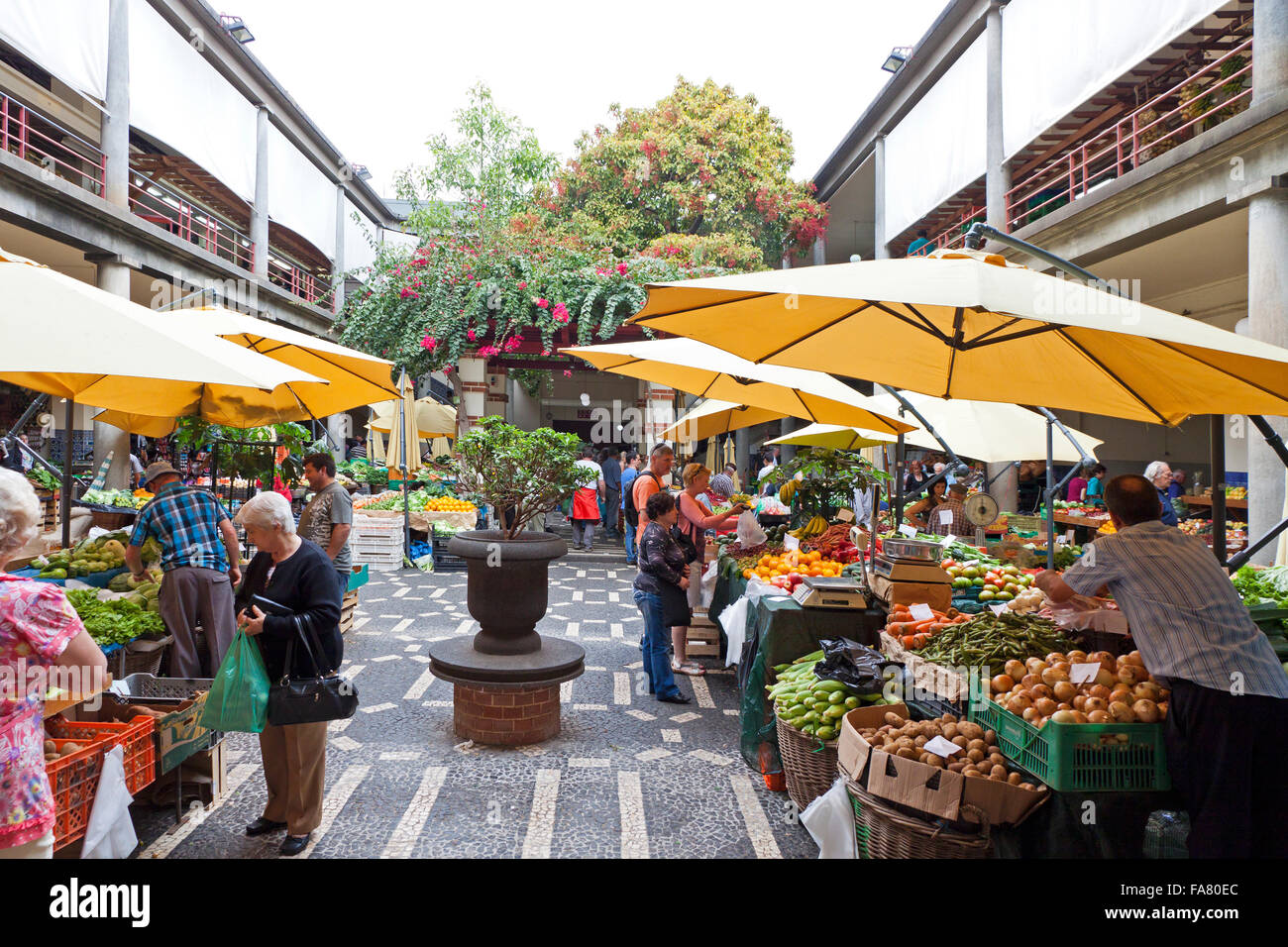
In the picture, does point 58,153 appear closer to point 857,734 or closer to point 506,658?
point 506,658

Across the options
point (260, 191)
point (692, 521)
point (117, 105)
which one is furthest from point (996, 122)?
point (260, 191)

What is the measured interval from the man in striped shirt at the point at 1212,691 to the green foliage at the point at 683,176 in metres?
16.6

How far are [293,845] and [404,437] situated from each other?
9.79 m

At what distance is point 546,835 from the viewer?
339cm

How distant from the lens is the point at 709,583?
22.3ft

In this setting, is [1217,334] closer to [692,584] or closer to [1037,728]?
[1037,728]

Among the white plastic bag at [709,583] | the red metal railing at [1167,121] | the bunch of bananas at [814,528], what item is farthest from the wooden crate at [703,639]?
the red metal railing at [1167,121]

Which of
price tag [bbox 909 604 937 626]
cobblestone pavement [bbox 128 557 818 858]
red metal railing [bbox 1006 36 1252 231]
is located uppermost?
red metal railing [bbox 1006 36 1252 231]

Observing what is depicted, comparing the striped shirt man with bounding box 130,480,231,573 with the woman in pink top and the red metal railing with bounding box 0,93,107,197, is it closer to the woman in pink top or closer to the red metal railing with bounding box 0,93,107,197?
the woman in pink top

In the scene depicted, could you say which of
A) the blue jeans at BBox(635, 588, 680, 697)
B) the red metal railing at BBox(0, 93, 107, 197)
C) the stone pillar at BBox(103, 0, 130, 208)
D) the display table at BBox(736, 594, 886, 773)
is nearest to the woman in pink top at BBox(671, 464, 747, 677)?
the blue jeans at BBox(635, 588, 680, 697)

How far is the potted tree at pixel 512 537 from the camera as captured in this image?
14.5 ft

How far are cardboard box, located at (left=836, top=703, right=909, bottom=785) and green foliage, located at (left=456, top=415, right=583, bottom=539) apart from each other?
7.30 feet

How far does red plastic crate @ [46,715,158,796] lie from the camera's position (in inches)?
114

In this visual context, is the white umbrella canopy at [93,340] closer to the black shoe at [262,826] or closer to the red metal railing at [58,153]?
the black shoe at [262,826]
